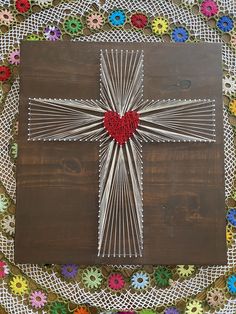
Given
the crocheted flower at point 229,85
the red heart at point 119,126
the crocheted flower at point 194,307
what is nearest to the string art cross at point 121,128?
the red heart at point 119,126

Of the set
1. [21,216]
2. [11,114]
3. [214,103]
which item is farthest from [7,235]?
[214,103]

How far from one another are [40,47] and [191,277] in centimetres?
68

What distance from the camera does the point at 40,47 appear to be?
110cm

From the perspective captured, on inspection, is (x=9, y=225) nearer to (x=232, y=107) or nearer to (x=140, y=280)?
(x=140, y=280)

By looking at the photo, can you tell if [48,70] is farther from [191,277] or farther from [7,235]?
[191,277]

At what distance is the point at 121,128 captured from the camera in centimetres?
109

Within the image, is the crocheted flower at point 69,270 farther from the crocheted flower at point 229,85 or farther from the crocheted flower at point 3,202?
the crocheted flower at point 229,85

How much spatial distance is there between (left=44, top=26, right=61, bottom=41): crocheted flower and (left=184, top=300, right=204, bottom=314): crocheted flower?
761mm

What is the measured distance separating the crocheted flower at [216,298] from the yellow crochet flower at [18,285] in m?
0.46

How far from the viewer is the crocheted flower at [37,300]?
3.69 feet

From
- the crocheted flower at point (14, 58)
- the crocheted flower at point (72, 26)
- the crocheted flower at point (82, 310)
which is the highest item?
the crocheted flower at point (72, 26)

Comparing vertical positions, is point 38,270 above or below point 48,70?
below

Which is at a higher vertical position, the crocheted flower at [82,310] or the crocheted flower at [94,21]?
the crocheted flower at [94,21]

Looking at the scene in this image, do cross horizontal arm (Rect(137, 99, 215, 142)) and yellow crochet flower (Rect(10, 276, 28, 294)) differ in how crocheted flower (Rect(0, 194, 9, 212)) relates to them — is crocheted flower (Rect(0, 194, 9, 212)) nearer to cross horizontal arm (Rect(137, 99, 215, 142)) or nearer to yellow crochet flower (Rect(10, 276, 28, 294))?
yellow crochet flower (Rect(10, 276, 28, 294))
